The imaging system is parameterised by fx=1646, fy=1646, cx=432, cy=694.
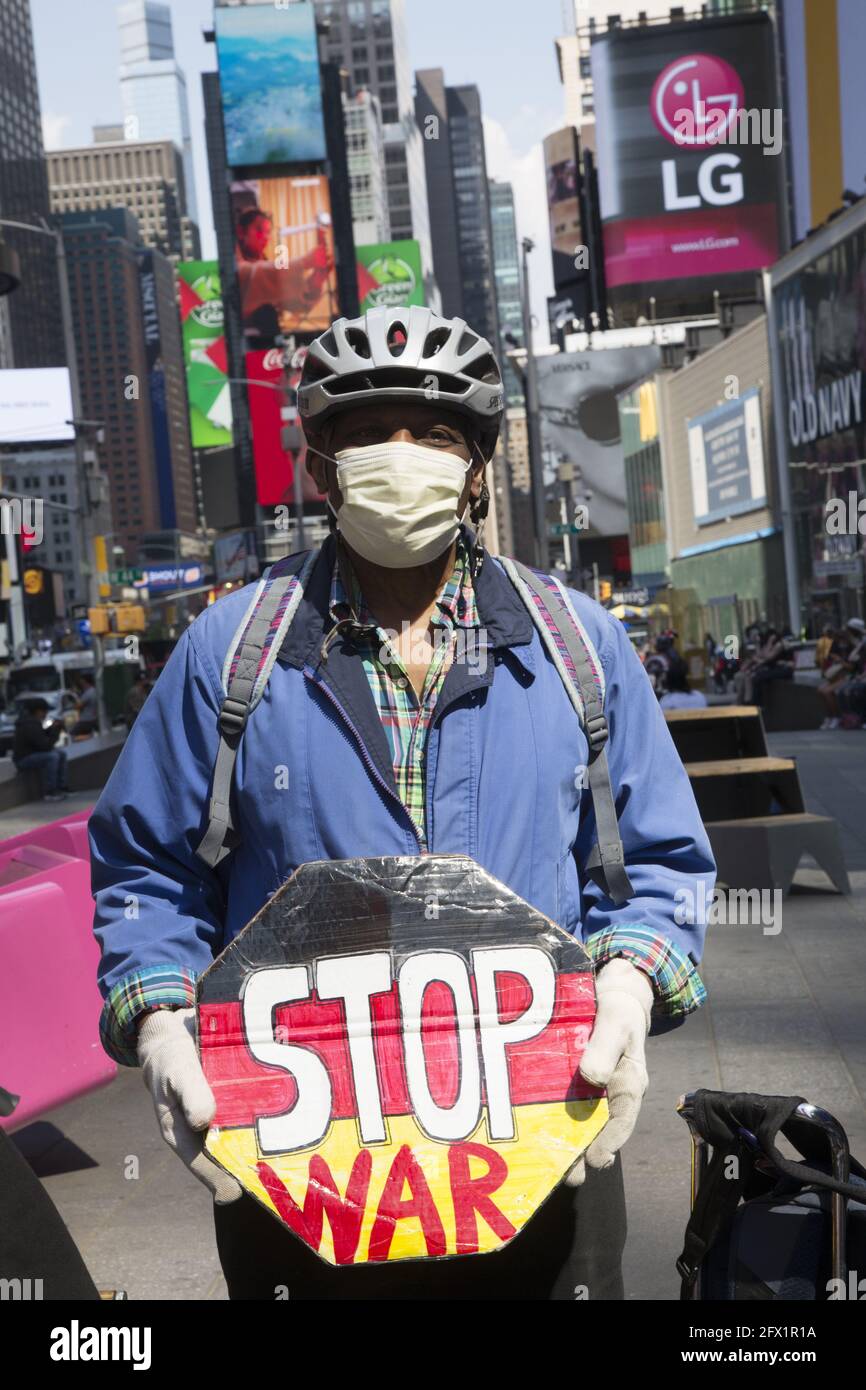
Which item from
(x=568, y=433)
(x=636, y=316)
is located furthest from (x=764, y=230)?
(x=568, y=433)

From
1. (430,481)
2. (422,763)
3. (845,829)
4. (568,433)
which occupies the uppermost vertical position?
(568,433)

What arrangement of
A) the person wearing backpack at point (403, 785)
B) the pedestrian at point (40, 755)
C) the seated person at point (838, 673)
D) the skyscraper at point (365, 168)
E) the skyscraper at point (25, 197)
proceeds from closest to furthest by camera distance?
the person wearing backpack at point (403, 785) → the pedestrian at point (40, 755) → the seated person at point (838, 673) → the skyscraper at point (25, 197) → the skyscraper at point (365, 168)

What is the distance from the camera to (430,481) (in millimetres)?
2684

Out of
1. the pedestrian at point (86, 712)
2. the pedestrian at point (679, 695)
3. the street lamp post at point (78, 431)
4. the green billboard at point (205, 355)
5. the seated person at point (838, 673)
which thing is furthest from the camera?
the green billboard at point (205, 355)

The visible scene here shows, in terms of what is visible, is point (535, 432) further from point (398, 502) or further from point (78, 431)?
point (398, 502)

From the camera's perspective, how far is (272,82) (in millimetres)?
107688

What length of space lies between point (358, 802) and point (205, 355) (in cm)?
11699

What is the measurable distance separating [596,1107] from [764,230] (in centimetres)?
8181

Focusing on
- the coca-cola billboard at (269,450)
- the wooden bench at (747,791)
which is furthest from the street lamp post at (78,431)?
the coca-cola billboard at (269,450)

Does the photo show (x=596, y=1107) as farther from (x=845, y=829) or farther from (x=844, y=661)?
(x=844, y=661)

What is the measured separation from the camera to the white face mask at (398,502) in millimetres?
2645

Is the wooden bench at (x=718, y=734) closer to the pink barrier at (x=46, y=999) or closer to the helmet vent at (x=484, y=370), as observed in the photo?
the pink barrier at (x=46, y=999)
